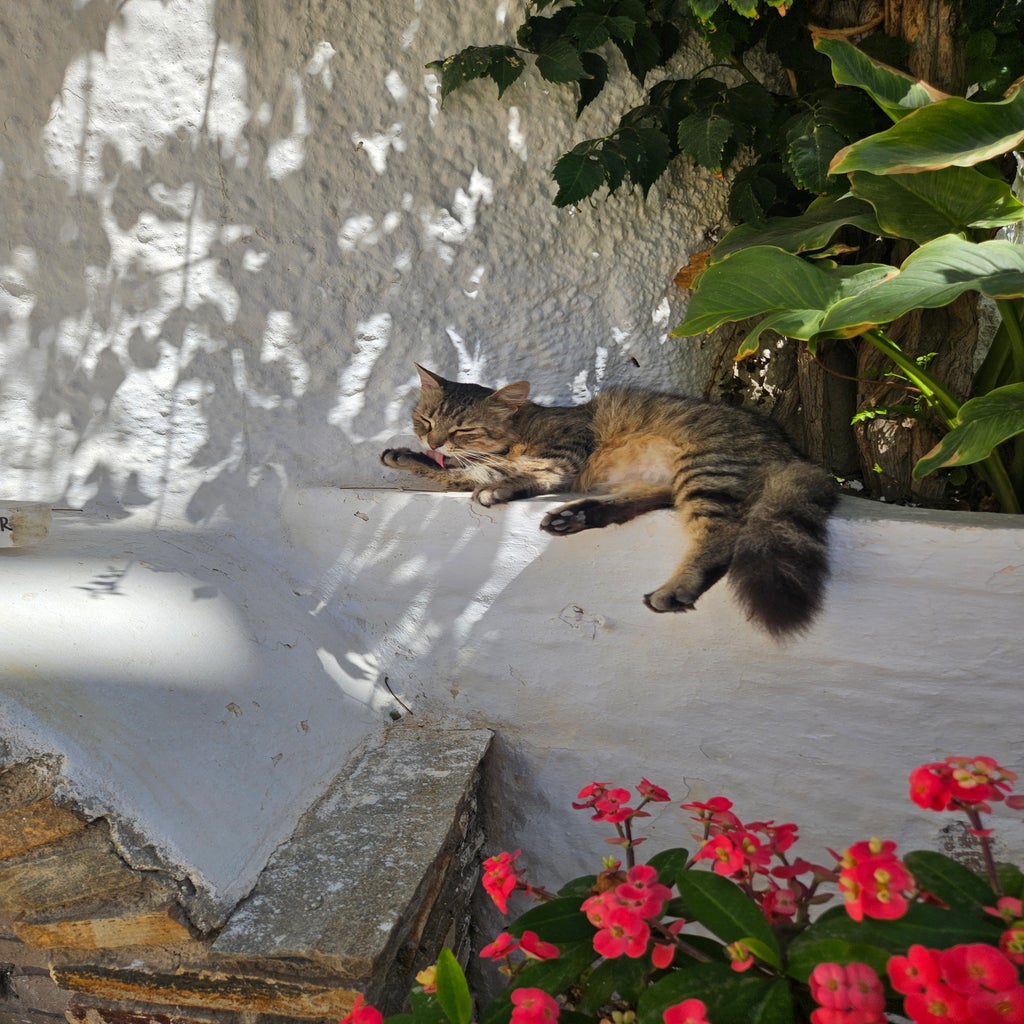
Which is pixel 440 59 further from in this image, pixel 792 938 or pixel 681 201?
pixel 792 938

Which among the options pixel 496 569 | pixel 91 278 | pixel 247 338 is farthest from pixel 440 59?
pixel 496 569

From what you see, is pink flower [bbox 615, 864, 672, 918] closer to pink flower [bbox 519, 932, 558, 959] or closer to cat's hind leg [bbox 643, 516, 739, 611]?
pink flower [bbox 519, 932, 558, 959]

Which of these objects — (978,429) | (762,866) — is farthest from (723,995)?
(978,429)

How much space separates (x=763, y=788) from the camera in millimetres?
2215

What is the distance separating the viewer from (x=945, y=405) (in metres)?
2.28

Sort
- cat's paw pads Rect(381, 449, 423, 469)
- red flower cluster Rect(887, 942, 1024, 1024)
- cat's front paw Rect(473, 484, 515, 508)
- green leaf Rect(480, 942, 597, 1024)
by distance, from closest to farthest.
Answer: red flower cluster Rect(887, 942, 1024, 1024) → green leaf Rect(480, 942, 597, 1024) → cat's front paw Rect(473, 484, 515, 508) → cat's paw pads Rect(381, 449, 423, 469)

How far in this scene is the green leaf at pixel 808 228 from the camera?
2193 millimetres

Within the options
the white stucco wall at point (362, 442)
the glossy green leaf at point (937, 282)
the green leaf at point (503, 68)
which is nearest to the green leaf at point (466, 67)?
the green leaf at point (503, 68)

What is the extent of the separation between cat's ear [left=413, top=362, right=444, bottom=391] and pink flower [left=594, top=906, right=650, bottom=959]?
5.67ft

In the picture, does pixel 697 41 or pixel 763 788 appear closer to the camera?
pixel 763 788

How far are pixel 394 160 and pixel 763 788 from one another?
2081 mm

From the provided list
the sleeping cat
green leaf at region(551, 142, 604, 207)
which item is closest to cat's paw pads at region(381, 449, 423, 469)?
the sleeping cat

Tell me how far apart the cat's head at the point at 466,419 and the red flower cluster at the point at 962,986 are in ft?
6.16

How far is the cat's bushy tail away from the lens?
6.48 feet
